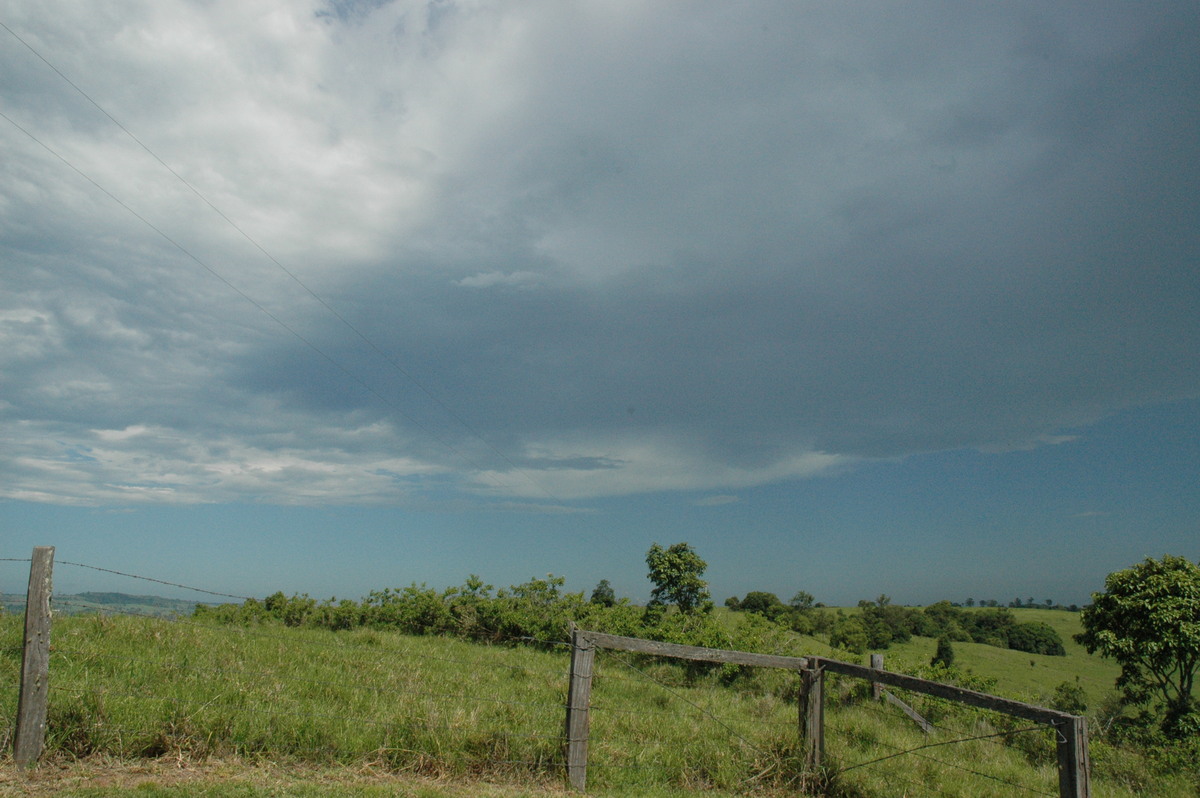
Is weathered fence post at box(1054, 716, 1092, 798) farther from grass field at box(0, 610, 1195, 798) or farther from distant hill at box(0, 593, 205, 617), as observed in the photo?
distant hill at box(0, 593, 205, 617)

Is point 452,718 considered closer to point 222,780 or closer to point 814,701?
point 222,780

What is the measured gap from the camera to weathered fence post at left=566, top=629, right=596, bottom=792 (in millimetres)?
7078

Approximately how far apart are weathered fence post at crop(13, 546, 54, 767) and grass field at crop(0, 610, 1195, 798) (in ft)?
0.55

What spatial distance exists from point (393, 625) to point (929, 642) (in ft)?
188

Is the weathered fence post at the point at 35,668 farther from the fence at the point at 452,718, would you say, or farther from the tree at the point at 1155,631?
the tree at the point at 1155,631

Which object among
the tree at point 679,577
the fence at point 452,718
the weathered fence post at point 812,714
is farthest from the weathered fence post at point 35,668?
the tree at point 679,577

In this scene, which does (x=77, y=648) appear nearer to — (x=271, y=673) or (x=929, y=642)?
(x=271, y=673)

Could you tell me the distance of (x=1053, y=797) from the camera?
8664mm

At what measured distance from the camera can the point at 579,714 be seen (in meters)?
7.16

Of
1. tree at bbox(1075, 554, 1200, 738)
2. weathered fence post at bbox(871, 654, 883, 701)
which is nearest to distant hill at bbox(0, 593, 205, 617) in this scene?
weathered fence post at bbox(871, 654, 883, 701)

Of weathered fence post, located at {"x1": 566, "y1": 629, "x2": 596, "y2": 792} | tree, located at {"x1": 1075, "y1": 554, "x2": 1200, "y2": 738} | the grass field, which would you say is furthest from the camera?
tree, located at {"x1": 1075, "y1": 554, "x2": 1200, "y2": 738}

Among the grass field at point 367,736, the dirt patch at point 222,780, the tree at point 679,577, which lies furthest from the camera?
the tree at point 679,577

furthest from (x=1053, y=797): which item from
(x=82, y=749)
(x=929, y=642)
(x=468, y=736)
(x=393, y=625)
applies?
(x=929, y=642)

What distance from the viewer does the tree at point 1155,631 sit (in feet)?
61.3
